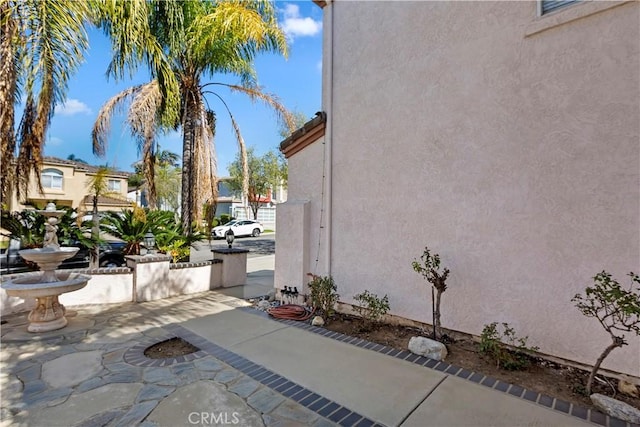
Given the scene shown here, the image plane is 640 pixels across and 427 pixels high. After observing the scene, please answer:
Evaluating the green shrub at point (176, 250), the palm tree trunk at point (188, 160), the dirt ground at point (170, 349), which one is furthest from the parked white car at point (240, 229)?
the dirt ground at point (170, 349)

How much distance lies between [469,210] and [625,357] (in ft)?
7.72

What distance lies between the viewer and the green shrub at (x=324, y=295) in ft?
18.9

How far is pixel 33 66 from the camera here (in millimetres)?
5996

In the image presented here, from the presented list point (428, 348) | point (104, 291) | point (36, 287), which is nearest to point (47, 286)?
point (36, 287)

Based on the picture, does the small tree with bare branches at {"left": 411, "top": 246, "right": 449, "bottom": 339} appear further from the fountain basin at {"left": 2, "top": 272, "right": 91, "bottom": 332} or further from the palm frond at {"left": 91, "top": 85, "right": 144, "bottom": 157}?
the palm frond at {"left": 91, "top": 85, "right": 144, "bottom": 157}

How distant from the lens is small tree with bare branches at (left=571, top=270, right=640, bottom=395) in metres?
3.00

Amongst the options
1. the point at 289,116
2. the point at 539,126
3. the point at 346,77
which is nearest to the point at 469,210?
the point at 539,126

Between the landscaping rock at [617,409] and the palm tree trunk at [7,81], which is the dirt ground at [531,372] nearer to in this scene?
the landscaping rock at [617,409]

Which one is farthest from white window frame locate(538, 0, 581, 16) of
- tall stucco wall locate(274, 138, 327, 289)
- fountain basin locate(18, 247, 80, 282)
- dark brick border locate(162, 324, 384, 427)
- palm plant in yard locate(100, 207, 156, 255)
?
palm plant in yard locate(100, 207, 156, 255)

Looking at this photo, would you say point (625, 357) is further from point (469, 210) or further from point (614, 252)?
point (469, 210)

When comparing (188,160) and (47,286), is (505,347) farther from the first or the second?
(188,160)

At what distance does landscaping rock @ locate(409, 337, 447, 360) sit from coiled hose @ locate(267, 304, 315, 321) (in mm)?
2199

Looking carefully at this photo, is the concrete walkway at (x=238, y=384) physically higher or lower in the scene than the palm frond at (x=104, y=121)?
lower

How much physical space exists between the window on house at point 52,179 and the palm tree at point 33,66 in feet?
74.3
